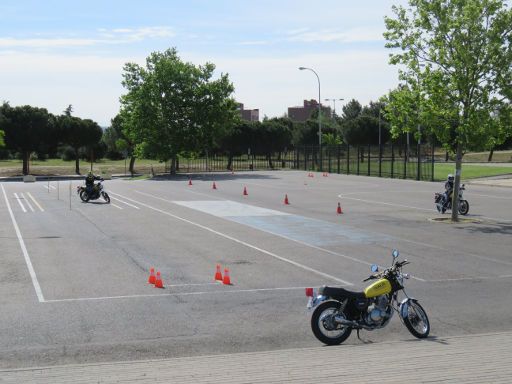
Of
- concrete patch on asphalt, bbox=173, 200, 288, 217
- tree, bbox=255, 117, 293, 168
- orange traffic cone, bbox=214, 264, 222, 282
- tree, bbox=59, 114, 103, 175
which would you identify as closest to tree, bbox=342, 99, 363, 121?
tree, bbox=255, 117, 293, 168

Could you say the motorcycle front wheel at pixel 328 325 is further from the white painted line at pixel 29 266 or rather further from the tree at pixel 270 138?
the tree at pixel 270 138

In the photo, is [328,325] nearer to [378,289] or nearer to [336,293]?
[336,293]

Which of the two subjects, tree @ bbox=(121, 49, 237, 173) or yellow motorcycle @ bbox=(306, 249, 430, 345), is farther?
tree @ bbox=(121, 49, 237, 173)

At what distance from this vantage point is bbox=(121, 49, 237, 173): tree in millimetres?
71438

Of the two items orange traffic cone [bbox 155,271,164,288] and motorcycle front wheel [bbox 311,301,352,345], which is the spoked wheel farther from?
orange traffic cone [bbox 155,271,164,288]

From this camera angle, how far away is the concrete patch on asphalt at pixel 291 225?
22656 millimetres

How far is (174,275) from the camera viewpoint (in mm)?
16219

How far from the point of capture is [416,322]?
10781 mm

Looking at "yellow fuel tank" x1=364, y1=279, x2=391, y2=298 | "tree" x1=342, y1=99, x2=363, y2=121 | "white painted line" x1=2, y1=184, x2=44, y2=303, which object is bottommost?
"white painted line" x1=2, y1=184, x2=44, y2=303

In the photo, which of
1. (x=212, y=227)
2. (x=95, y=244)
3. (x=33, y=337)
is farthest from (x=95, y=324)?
(x=212, y=227)

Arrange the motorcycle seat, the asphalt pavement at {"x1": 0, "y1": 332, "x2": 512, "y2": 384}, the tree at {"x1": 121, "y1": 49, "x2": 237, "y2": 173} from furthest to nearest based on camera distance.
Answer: the tree at {"x1": 121, "y1": 49, "x2": 237, "y2": 173}
the motorcycle seat
the asphalt pavement at {"x1": 0, "y1": 332, "x2": 512, "y2": 384}

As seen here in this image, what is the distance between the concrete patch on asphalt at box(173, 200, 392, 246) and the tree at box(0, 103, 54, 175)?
4918 cm

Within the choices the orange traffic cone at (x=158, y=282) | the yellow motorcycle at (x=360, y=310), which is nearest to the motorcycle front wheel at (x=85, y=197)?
the orange traffic cone at (x=158, y=282)

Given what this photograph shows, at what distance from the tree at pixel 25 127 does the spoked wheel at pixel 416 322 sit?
73.1m
